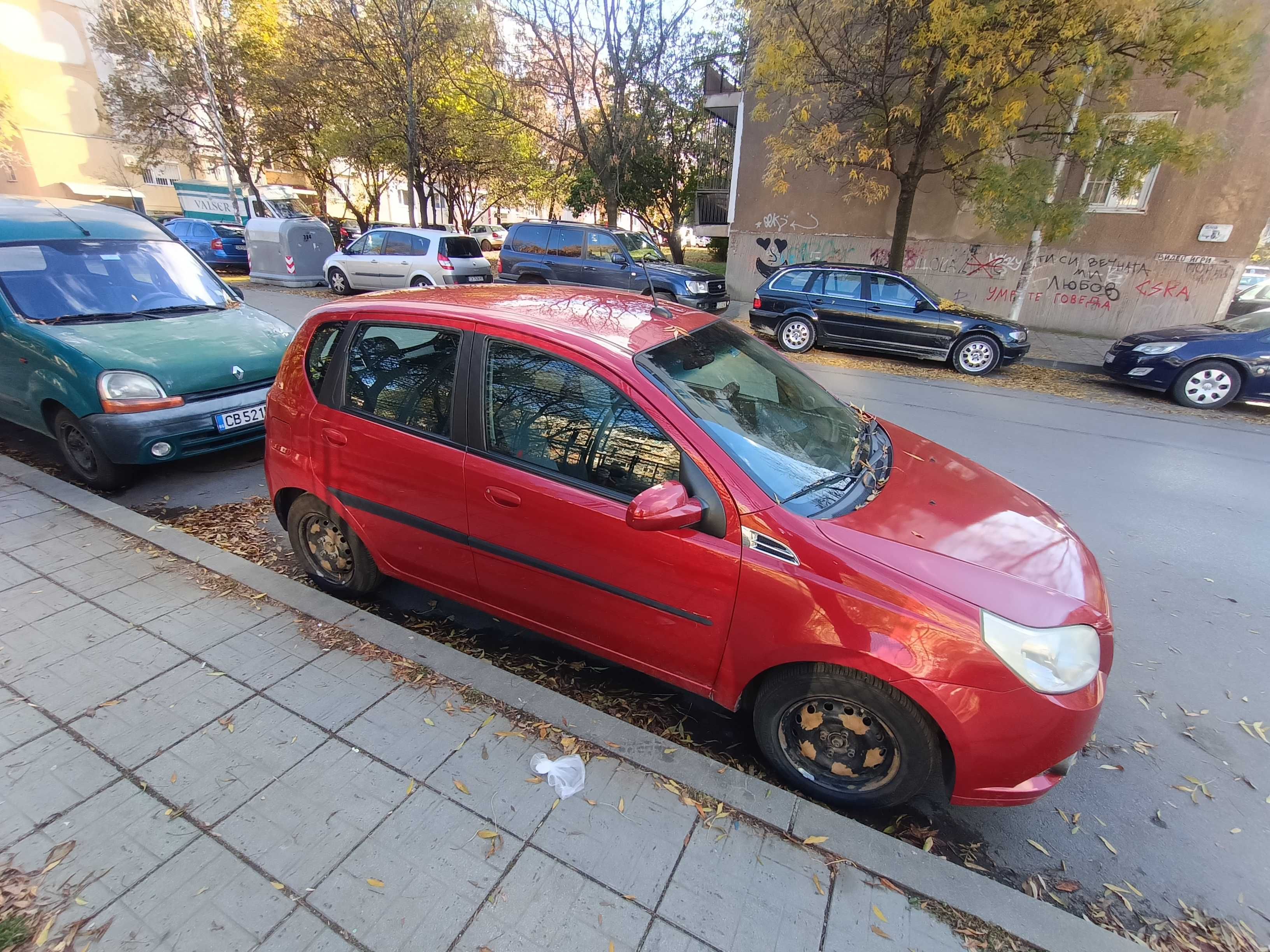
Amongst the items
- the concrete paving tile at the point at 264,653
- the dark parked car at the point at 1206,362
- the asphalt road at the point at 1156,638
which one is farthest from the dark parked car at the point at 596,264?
the concrete paving tile at the point at 264,653

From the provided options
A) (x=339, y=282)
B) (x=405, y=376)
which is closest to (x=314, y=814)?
(x=405, y=376)

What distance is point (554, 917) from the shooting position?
1.76 m

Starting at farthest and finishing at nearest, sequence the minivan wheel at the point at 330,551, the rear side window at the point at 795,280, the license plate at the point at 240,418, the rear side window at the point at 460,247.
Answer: the rear side window at the point at 460,247
the rear side window at the point at 795,280
the license plate at the point at 240,418
the minivan wheel at the point at 330,551

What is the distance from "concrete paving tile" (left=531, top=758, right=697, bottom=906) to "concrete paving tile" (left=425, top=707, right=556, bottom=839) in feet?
0.18

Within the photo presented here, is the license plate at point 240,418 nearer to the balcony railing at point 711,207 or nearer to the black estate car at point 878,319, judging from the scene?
the black estate car at point 878,319

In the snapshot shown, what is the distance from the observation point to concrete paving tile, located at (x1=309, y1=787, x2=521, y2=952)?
171 cm

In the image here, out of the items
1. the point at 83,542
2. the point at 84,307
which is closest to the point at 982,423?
the point at 83,542

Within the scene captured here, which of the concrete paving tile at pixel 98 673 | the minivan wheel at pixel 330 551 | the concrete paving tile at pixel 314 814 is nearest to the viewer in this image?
the concrete paving tile at pixel 314 814

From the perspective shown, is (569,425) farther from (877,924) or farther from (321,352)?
(877,924)

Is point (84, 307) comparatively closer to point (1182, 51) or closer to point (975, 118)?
point (975, 118)

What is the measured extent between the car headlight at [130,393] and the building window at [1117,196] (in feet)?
54.1

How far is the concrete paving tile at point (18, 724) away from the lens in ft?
7.31

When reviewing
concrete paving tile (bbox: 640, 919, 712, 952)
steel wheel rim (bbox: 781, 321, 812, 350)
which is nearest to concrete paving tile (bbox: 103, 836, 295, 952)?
concrete paving tile (bbox: 640, 919, 712, 952)

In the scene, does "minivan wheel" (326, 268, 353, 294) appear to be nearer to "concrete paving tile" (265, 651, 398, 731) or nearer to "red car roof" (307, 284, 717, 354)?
"red car roof" (307, 284, 717, 354)
